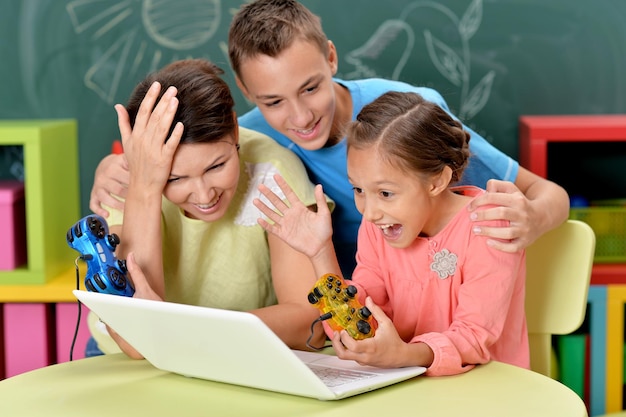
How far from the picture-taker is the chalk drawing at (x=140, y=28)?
8.95 feet

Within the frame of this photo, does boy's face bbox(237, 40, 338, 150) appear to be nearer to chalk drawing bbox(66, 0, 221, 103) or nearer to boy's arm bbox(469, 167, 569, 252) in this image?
boy's arm bbox(469, 167, 569, 252)

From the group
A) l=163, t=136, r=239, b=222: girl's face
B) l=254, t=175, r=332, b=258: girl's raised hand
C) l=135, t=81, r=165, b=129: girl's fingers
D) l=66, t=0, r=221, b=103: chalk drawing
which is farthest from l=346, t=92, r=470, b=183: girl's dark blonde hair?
l=66, t=0, r=221, b=103: chalk drawing

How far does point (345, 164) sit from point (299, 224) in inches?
16.9

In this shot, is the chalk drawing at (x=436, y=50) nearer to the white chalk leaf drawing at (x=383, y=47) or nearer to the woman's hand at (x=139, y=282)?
the white chalk leaf drawing at (x=383, y=47)

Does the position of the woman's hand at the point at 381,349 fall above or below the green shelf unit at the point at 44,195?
below

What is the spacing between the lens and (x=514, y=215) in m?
1.43

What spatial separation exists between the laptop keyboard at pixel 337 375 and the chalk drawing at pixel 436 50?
1.51m

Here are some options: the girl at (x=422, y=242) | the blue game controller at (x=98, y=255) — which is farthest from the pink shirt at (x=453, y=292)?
the blue game controller at (x=98, y=255)

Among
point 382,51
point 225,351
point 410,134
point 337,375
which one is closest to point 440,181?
point 410,134

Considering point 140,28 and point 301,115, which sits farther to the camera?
point 140,28

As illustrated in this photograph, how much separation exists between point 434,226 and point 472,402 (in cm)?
37

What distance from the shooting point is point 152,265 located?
1.64 m

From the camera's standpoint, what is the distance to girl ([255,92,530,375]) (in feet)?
4.54

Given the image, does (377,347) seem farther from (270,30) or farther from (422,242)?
(270,30)
